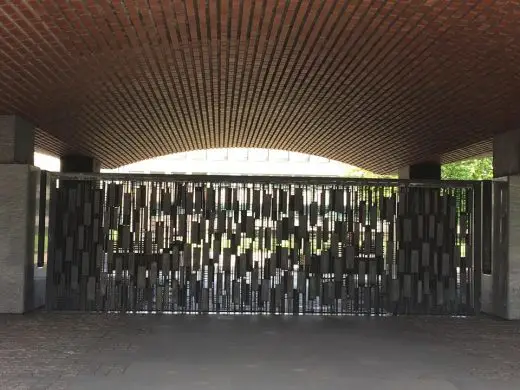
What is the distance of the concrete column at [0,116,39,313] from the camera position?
41.0 ft

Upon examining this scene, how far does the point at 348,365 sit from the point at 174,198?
6.49 m

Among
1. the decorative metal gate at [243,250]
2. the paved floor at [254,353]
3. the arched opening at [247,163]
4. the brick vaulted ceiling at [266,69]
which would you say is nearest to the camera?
the brick vaulted ceiling at [266,69]

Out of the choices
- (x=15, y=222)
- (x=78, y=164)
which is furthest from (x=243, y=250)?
(x=78, y=164)

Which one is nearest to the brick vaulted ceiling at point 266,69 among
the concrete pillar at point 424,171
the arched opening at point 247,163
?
the concrete pillar at point 424,171

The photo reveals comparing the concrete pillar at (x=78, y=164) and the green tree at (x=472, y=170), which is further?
the green tree at (x=472, y=170)

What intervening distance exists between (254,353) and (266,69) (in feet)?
14.3

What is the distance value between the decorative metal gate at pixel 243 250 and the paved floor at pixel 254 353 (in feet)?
3.24

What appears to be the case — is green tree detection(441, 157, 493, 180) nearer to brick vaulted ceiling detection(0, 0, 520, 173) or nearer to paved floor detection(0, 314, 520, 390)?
brick vaulted ceiling detection(0, 0, 520, 173)

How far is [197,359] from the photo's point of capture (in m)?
8.80

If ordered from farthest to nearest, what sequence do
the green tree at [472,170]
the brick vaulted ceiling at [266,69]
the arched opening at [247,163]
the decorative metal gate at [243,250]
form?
the arched opening at [247,163], the green tree at [472,170], the decorative metal gate at [243,250], the brick vaulted ceiling at [266,69]

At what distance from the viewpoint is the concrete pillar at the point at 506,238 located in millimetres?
13156

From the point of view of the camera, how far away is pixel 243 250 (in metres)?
13.8

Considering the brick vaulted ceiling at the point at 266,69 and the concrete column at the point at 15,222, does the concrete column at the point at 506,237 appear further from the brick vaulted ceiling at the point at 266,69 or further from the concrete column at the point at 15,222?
the concrete column at the point at 15,222

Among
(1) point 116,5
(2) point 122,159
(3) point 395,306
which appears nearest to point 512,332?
(3) point 395,306
